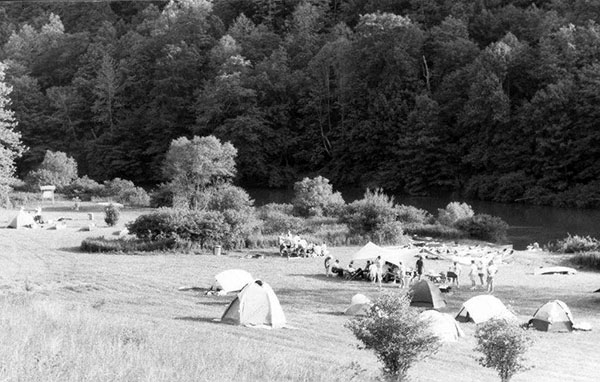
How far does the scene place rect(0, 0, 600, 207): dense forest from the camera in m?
51.4

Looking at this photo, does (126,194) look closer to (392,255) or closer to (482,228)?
(482,228)

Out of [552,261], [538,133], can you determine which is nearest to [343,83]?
[538,133]

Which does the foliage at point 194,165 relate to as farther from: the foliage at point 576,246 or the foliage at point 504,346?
the foliage at point 504,346

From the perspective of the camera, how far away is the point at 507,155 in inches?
2084

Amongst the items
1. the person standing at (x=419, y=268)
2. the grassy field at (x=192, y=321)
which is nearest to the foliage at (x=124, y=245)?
the grassy field at (x=192, y=321)

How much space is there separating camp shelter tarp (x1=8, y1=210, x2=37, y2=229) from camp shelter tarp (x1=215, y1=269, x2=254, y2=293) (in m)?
14.2

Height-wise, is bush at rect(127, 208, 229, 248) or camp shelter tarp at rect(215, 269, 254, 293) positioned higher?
bush at rect(127, 208, 229, 248)

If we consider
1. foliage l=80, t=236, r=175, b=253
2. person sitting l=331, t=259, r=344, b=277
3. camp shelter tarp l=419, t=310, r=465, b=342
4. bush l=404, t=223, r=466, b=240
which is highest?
bush l=404, t=223, r=466, b=240

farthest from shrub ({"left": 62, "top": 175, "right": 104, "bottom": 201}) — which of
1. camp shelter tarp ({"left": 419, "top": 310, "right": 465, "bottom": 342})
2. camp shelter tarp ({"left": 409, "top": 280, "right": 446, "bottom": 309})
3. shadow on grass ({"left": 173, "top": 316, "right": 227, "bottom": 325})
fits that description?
camp shelter tarp ({"left": 419, "top": 310, "right": 465, "bottom": 342})

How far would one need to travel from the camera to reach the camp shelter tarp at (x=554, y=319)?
57.1 ft

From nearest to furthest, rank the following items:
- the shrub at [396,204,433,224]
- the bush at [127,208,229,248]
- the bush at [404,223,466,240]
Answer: the bush at [127,208,229,248]
the bush at [404,223,466,240]
the shrub at [396,204,433,224]

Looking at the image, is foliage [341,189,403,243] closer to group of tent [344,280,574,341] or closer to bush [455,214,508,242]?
bush [455,214,508,242]

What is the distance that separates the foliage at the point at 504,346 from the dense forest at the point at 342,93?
36.9 metres

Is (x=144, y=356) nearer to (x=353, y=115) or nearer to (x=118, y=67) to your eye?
(x=353, y=115)
